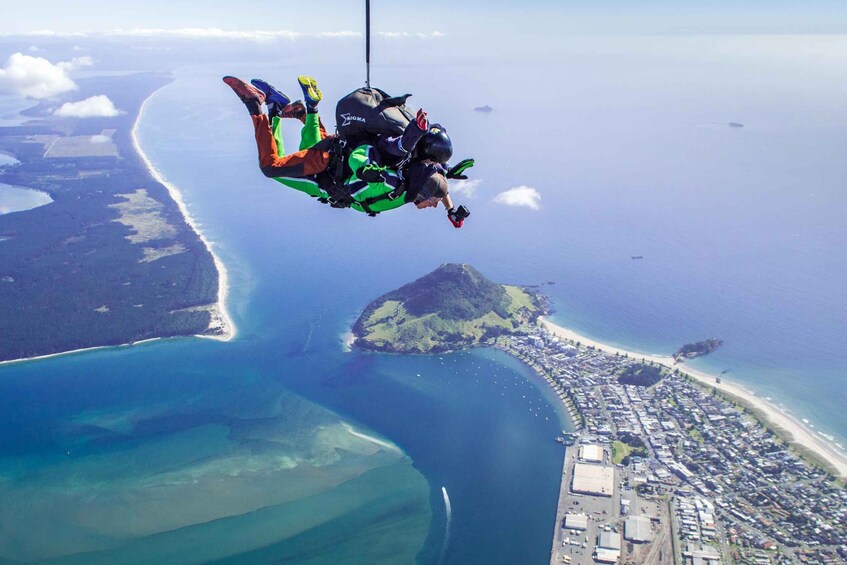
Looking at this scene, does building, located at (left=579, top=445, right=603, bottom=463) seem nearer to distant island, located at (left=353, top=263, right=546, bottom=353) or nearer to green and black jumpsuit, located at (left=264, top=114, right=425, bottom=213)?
distant island, located at (left=353, top=263, right=546, bottom=353)

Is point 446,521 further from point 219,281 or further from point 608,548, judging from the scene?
point 219,281

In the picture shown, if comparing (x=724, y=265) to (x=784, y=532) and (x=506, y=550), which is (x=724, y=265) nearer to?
(x=784, y=532)

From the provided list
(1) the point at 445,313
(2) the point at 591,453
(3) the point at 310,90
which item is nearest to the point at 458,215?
(3) the point at 310,90

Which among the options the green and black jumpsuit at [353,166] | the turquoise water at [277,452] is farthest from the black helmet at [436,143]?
the turquoise water at [277,452]

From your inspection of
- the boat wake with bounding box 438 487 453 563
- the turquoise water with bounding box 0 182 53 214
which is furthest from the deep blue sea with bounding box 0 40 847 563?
the turquoise water with bounding box 0 182 53 214

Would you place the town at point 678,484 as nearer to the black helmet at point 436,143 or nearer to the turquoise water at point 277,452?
the turquoise water at point 277,452

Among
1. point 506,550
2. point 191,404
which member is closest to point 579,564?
point 506,550
